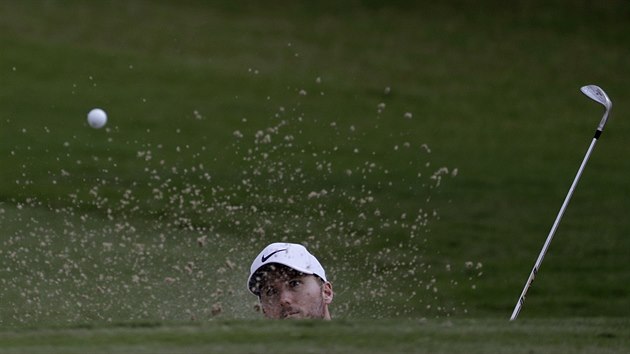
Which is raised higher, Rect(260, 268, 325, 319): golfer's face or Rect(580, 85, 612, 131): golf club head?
Rect(580, 85, 612, 131): golf club head

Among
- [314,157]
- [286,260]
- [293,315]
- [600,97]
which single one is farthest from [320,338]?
[314,157]

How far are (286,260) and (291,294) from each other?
190 mm

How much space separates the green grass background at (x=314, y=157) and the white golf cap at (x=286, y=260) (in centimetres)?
55

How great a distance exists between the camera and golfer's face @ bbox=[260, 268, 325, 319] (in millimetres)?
7484

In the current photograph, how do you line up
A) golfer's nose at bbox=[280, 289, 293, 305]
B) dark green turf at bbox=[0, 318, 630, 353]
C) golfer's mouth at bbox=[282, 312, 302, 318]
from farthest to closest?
golfer's nose at bbox=[280, 289, 293, 305], golfer's mouth at bbox=[282, 312, 302, 318], dark green turf at bbox=[0, 318, 630, 353]

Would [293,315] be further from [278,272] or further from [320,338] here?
[320,338]

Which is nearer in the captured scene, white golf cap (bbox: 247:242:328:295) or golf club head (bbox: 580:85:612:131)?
white golf cap (bbox: 247:242:328:295)

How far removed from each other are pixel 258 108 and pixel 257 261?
1171 cm

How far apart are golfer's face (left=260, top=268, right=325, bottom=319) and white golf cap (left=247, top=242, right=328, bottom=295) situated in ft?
0.13

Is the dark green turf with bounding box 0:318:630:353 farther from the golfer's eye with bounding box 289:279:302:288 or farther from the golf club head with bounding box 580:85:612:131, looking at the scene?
the golf club head with bounding box 580:85:612:131

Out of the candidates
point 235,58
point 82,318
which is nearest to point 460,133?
point 235,58

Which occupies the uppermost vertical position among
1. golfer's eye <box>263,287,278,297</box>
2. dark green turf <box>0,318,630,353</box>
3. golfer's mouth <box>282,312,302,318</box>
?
golfer's eye <box>263,287,278,297</box>

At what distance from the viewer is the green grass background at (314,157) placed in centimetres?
1088

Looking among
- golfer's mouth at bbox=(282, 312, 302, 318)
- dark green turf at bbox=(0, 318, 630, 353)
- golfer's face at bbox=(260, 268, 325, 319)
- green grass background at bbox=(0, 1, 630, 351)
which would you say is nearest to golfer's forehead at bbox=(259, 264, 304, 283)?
golfer's face at bbox=(260, 268, 325, 319)
